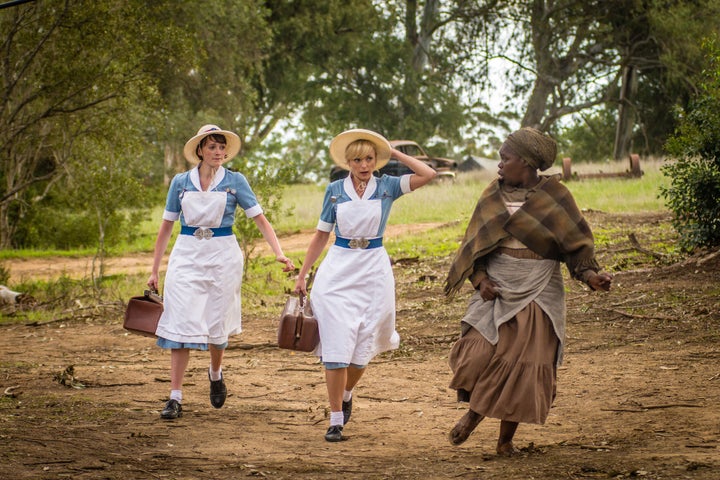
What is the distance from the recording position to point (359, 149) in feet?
22.4

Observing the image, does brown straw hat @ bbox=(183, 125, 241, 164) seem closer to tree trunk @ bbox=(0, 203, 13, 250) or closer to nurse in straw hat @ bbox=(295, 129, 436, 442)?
nurse in straw hat @ bbox=(295, 129, 436, 442)

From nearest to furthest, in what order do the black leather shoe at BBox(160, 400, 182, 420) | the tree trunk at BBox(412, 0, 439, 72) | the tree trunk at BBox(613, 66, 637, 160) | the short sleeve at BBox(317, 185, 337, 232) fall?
the short sleeve at BBox(317, 185, 337, 232) < the black leather shoe at BBox(160, 400, 182, 420) < the tree trunk at BBox(613, 66, 637, 160) < the tree trunk at BBox(412, 0, 439, 72)

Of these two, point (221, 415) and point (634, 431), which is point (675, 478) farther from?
point (221, 415)

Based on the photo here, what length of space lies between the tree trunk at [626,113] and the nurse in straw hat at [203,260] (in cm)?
2985

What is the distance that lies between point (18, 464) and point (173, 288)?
208 cm

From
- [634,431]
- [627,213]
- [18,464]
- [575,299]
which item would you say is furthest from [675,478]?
[627,213]

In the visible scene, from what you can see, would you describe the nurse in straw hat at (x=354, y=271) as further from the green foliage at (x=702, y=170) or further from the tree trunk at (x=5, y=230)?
the tree trunk at (x=5, y=230)

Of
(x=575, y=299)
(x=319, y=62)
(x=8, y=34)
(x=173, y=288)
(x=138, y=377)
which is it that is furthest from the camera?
(x=319, y=62)

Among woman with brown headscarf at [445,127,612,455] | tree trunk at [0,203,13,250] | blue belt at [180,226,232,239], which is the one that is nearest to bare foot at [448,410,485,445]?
woman with brown headscarf at [445,127,612,455]

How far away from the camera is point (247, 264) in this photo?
53.5ft

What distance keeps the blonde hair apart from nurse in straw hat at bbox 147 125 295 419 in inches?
37.2

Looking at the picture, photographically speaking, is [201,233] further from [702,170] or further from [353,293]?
[702,170]

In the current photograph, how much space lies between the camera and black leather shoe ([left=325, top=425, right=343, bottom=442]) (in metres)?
6.60

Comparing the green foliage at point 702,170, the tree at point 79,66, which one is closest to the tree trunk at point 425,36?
the tree at point 79,66
